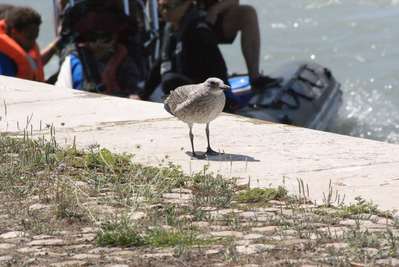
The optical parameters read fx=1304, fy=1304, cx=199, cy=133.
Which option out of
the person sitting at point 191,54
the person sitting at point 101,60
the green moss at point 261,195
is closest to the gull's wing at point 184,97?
the green moss at point 261,195

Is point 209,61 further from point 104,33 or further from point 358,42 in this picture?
point 358,42

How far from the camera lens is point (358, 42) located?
69.8ft

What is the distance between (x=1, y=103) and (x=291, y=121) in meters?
4.40

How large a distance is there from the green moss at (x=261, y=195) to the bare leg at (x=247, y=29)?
7.24m

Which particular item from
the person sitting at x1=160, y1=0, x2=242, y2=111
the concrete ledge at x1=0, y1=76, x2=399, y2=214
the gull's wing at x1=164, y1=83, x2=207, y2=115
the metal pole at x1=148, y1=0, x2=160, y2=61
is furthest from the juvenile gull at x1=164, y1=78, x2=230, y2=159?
the metal pole at x1=148, y1=0, x2=160, y2=61

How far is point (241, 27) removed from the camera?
13.9m

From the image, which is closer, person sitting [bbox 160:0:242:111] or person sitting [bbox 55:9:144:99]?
person sitting [bbox 160:0:242:111]

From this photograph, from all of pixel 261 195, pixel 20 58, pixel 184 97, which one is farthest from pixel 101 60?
pixel 261 195

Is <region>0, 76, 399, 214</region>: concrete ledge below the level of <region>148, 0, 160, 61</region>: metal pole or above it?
below

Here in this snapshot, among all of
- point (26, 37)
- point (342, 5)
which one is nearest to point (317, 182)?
point (26, 37)

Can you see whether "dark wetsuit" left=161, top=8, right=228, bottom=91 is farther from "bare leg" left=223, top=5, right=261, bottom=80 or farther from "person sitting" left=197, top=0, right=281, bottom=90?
"bare leg" left=223, top=5, right=261, bottom=80

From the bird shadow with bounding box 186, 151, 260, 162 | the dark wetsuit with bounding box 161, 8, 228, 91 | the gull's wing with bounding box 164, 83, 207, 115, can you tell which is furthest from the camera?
the dark wetsuit with bounding box 161, 8, 228, 91

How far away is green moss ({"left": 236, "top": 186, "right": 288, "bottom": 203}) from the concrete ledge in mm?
166

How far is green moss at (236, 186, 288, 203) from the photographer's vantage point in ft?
20.8
